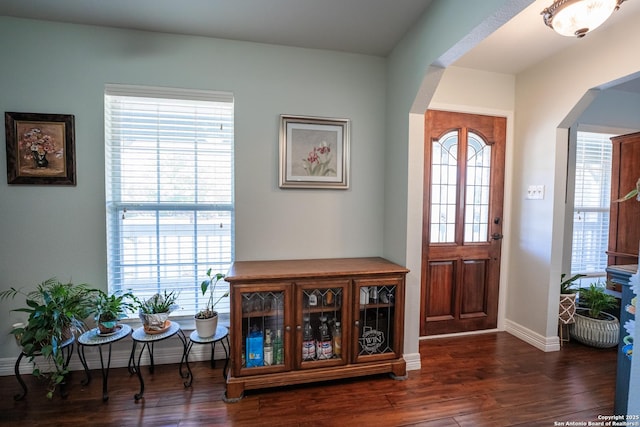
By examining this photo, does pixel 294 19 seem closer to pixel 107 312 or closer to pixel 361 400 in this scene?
pixel 107 312

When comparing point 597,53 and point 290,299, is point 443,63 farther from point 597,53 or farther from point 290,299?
point 290,299

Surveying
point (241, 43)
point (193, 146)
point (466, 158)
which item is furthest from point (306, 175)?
point (466, 158)

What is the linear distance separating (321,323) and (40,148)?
2.36 meters

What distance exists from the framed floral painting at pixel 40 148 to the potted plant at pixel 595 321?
4.37 metres

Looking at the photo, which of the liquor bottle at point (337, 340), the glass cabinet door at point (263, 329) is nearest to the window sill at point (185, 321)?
the glass cabinet door at point (263, 329)

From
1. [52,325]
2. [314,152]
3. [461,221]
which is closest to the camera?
[52,325]

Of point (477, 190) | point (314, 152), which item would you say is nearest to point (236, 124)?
point (314, 152)

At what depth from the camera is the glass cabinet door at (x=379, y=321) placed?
2025 millimetres

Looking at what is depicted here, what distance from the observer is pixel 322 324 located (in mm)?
2023

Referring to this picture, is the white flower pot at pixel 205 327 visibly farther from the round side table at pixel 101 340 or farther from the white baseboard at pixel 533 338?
the white baseboard at pixel 533 338

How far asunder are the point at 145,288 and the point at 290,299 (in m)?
1.23

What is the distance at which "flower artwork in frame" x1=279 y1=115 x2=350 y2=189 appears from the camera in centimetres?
227

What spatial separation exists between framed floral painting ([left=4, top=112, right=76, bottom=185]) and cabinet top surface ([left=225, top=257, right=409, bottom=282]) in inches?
55.8

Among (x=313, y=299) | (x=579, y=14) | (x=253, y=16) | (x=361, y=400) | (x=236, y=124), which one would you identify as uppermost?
(x=253, y=16)
